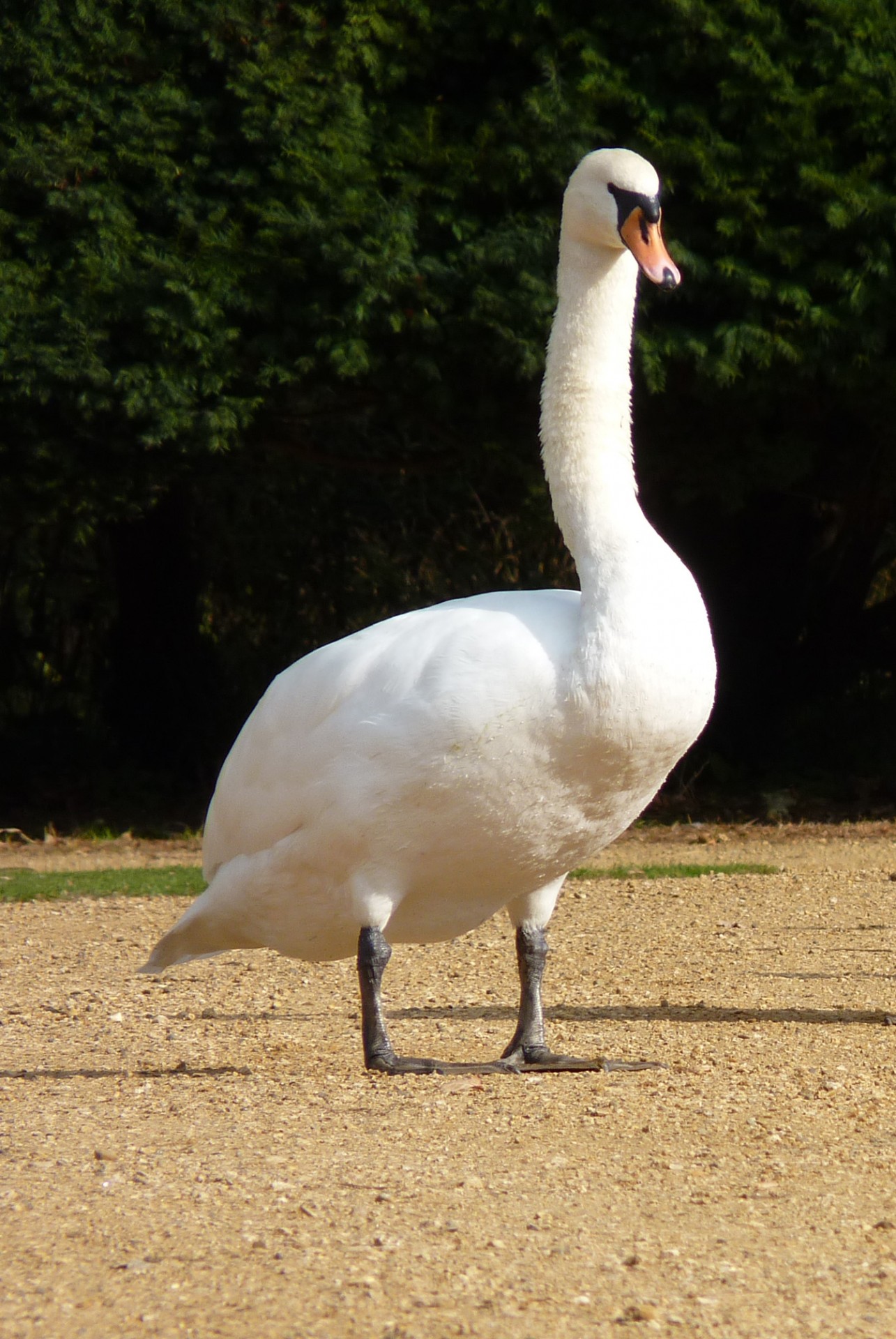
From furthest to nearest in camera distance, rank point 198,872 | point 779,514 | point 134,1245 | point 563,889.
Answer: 1. point 779,514
2. point 198,872
3. point 563,889
4. point 134,1245

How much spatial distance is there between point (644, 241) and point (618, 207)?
0.49 ft

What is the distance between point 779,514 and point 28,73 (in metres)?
6.38

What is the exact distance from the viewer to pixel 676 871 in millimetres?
9781

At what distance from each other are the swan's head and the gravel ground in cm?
227

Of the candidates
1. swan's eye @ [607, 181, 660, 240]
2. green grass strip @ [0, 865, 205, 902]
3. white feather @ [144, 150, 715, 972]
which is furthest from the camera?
green grass strip @ [0, 865, 205, 902]

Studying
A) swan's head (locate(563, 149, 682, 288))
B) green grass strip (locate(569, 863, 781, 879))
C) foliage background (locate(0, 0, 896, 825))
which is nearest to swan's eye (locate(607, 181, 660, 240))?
swan's head (locate(563, 149, 682, 288))

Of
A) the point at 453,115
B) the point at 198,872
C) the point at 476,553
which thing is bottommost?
the point at 198,872

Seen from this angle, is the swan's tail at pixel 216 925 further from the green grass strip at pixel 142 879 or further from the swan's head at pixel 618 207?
the green grass strip at pixel 142 879

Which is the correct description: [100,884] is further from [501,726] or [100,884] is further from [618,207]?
[618,207]

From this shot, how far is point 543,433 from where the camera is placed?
16.6 feet

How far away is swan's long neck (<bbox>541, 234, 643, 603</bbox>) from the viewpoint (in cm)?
489

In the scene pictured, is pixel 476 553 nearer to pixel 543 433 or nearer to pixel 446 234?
pixel 446 234

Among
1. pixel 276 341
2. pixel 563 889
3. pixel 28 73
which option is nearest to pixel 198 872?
pixel 563 889

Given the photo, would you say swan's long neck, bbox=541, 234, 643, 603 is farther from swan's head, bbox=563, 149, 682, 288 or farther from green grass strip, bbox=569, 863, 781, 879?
green grass strip, bbox=569, 863, 781, 879
